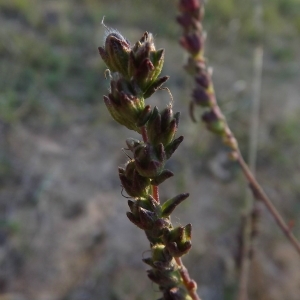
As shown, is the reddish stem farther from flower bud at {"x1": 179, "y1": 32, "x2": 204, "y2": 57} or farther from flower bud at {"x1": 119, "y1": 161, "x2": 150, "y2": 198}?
flower bud at {"x1": 179, "y1": 32, "x2": 204, "y2": 57}

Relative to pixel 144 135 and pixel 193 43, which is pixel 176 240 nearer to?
pixel 144 135

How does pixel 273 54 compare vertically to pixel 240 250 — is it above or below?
above

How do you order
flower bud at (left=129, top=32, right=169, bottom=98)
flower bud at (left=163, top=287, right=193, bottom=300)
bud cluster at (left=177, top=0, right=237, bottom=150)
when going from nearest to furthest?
1. flower bud at (left=129, top=32, right=169, bottom=98)
2. flower bud at (left=163, top=287, right=193, bottom=300)
3. bud cluster at (left=177, top=0, right=237, bottom=150)

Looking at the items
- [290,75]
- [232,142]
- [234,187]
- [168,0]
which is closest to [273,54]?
[290,75]

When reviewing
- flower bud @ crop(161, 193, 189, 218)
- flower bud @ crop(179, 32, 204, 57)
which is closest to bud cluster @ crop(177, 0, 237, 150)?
flower bud @ crop(179, 32, 204, 57)

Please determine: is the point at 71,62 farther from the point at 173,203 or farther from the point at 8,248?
the point at 173,203

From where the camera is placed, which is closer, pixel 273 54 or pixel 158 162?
pixel 158 162

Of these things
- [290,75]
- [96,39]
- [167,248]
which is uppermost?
[96,39]
